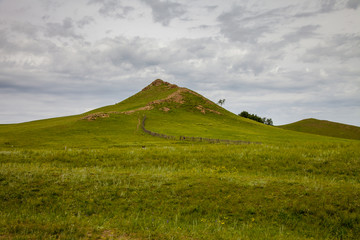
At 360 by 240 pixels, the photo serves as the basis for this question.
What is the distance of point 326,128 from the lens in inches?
5551

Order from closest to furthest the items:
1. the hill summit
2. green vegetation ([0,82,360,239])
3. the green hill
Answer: green vegetation ([0,82,360,239]) → the hill summit → the green hill

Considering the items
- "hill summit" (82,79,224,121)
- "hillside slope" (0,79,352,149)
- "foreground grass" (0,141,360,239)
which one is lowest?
"foreground grass" (0,141,360,239)

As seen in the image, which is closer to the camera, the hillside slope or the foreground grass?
the foreground grass

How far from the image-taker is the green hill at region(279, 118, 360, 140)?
430 feet

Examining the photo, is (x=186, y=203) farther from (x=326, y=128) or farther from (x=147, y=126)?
(x=326, y=128)

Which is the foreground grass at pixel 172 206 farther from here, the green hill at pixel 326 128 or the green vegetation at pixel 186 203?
the green hill at pixel 326 128

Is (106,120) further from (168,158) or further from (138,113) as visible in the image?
(168,158)

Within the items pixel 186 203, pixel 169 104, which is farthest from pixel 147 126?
pixel 186 203

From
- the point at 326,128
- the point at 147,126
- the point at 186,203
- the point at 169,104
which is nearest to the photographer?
the point at 186,203

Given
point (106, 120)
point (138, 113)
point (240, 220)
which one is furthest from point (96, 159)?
point (138, 113)

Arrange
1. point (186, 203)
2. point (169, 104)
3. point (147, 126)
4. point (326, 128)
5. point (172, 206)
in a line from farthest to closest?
1. point (326, 128)
2. point (169, 104)
3. point (147, 126)
4. point (186, 203)
5. point (172, 206)

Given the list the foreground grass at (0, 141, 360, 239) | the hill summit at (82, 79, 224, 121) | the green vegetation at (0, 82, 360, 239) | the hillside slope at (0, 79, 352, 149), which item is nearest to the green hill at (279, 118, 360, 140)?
the hillside slope at (0, 79, 352, 149)

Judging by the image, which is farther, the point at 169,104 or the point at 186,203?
the point at 169,104

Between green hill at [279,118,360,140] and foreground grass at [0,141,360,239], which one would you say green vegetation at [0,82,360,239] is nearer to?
foreground grass at [0,141,360,239]
